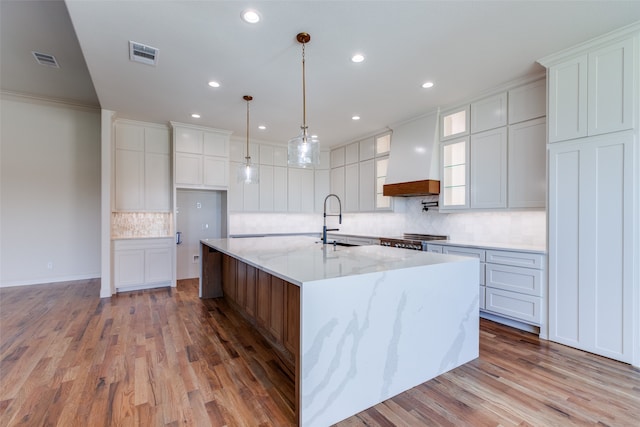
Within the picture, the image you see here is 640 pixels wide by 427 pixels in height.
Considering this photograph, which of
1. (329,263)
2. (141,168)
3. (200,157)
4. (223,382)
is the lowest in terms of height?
(223,382)

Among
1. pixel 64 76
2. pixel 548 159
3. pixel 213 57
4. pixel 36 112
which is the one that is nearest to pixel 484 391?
pixel 548 159

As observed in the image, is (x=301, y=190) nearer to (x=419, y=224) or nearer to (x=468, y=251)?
(x=419, y=224)

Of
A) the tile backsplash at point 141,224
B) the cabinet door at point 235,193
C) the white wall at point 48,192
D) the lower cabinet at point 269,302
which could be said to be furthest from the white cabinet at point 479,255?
the white wall at point 48,192

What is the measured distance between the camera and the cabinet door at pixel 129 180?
16.2ft

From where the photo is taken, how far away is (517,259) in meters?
3.19

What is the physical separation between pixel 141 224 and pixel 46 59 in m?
2.69

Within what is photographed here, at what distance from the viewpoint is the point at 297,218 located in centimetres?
698

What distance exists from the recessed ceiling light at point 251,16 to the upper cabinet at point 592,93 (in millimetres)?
2891

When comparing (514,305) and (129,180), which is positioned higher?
(129,180)

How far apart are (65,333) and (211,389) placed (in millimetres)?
2122

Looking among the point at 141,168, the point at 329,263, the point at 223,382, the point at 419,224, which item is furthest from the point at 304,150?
the point at 141,168

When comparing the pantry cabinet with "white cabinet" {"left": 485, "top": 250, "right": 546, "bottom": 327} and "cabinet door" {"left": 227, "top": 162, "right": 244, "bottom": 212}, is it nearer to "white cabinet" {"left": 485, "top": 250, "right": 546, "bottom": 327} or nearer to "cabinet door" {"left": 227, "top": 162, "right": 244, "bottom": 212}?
"white cabinet" {"left": 485, "top": 250, "right": 546, "bottom": 327}

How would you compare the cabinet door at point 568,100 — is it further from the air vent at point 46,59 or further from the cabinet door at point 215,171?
the air vent at point 46,59

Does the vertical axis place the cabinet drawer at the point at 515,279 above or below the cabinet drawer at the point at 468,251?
below
